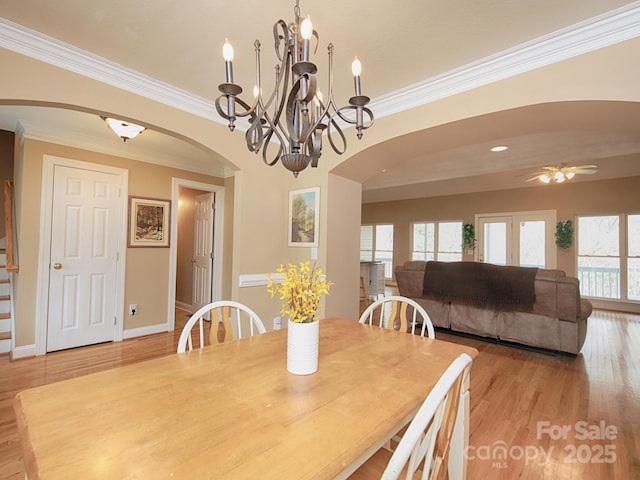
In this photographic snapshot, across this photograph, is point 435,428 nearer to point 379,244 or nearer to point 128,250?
point 128,250

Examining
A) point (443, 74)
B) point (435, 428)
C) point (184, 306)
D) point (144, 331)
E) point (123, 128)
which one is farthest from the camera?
Result: point (184, 306)

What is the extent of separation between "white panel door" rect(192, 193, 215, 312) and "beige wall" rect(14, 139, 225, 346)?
13.0 inches

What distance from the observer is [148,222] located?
12.6 feet

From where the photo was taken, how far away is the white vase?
3.68 ft

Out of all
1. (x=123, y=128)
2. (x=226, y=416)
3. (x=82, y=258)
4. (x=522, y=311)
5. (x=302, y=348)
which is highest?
(x=123, y=128)

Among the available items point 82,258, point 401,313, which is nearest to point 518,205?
point 401,313

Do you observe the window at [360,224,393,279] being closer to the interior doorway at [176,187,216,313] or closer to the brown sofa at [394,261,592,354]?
the brown sofa at [394,261,592,354]

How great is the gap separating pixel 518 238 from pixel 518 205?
2.48ft

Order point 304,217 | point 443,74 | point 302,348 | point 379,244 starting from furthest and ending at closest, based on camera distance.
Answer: point 379,244 → point 304,217 → point 443,74 → point 302,348

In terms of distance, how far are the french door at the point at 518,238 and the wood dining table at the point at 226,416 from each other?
269 inches

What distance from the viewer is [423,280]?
412cm

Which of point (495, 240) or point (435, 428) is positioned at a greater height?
point (495, 240)

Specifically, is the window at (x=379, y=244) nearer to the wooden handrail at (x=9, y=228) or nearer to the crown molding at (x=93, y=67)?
the crown molding at (x=93, y=67)

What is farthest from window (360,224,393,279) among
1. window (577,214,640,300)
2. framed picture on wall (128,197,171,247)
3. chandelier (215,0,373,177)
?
chandelier (215,0,373,177)
